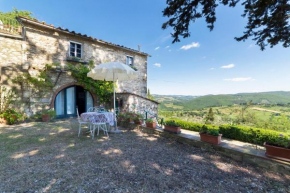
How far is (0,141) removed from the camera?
3.63 metres

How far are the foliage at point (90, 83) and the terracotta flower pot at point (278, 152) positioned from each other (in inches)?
308

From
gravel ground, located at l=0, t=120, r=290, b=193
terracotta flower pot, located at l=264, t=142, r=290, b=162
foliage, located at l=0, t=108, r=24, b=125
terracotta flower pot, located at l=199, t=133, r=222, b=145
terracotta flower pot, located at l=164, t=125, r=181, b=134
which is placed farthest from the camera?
foliage, located at l=0, t=108, r=24, b=125

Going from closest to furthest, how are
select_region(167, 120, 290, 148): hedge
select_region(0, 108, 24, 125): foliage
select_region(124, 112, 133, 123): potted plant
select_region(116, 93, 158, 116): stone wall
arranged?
select_region(167, 120, 290, 148): hedge
select_region(124, 112, 133, 123): potted plant
select_region(0, 108, 24, 125): foliage
select_region(116, 93, 158, 116): stone wall

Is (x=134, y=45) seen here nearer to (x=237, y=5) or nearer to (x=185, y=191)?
(x=237, y=5)

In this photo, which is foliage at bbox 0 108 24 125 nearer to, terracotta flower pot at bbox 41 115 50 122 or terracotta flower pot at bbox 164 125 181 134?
terracotta flower pot at bbox 41 115 50 122

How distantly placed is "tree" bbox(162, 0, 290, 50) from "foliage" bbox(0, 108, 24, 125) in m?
7.47

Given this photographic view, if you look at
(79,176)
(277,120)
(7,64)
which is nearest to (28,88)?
(7,64)

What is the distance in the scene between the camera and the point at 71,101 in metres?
8.19

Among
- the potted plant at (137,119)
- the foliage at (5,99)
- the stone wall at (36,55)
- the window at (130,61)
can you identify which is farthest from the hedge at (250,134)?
the foliage at (5,99)

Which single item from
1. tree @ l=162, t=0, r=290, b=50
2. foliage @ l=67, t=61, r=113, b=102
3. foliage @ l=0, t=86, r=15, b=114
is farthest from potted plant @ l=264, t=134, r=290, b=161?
foliage @ l=0, t=86, r=15, b=114

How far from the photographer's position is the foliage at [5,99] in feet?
19.6

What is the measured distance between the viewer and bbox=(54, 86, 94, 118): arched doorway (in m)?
7.75

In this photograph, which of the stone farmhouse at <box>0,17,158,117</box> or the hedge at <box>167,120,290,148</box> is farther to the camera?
the stone farmhouse at <box>0,17,158,117</box>

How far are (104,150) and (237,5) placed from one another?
4.76 meters
